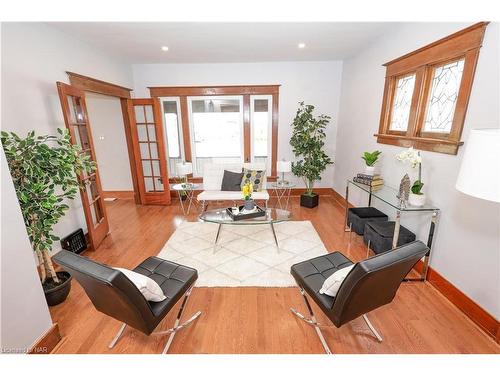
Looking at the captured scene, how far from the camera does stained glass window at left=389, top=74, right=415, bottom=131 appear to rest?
2617mm

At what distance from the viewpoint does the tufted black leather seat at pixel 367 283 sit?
3.63 feet

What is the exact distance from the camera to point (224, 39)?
10.1ft

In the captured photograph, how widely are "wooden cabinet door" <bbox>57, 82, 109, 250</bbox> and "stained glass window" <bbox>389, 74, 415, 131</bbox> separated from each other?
387cm

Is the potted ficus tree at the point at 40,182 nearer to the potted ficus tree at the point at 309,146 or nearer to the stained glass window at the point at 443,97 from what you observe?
the potted ficus tree at the point at 309,146

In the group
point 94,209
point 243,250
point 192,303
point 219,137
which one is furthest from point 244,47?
point 192,303

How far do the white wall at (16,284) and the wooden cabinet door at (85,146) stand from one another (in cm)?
139

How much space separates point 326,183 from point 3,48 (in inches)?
198

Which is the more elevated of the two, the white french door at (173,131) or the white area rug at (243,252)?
the white french door at (173,131)

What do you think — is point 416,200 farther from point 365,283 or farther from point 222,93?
point 222,93

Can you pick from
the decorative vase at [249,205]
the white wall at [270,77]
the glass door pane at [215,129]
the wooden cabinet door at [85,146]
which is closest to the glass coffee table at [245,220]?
the decorative vase at [249,205]

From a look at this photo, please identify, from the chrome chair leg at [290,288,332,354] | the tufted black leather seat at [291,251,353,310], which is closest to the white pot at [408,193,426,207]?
the tufted black leather seat at [291,251,353,310]

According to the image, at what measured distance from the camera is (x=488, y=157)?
1.07 m

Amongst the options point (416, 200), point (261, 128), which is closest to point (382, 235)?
point (416, 200)

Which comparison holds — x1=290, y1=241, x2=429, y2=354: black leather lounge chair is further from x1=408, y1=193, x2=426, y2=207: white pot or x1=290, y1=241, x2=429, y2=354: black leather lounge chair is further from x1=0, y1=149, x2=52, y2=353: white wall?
x1=0, y1=149, x2=52, y2=353: white wall
